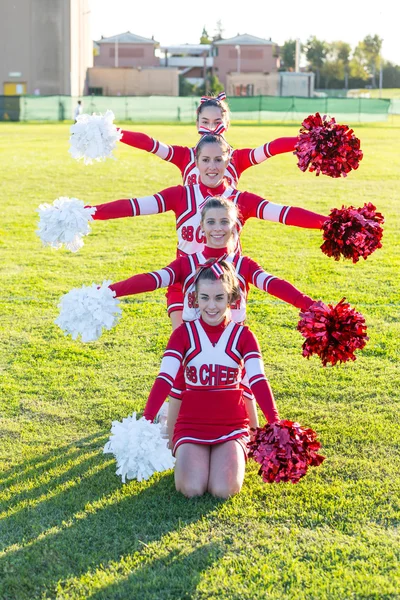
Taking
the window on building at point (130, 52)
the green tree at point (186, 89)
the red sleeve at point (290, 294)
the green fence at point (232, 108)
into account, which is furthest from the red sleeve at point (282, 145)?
the window on building at point (130, 52)

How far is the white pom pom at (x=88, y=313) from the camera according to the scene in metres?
4.09

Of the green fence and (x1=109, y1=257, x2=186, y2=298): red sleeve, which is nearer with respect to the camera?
(x1=109, y1=257, x2=186, y2=298): red sleeve

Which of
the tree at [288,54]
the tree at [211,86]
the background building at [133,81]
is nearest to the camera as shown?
the background building at [133,81]

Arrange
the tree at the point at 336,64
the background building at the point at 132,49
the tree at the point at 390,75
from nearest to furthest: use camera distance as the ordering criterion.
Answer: the background building at the point at 132,49, the tree at the point at 336,64, the tree at the point at 390,75

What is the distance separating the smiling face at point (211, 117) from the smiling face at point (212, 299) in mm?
1347

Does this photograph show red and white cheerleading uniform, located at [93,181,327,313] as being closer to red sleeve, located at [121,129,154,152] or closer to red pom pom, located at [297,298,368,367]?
red sleeve, located at [121,129,154,152]

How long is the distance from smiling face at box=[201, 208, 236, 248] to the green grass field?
4.04 feet

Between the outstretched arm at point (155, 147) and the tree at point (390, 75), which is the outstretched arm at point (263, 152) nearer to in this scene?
the outstretched arm at point (155, 147)

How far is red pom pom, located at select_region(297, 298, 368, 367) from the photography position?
4.05 metres

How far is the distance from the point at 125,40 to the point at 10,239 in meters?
81.5

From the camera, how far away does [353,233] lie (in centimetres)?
420

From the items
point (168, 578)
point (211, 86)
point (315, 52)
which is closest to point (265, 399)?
point (168, 578)

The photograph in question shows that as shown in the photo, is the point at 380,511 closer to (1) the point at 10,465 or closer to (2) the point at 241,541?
(2) the point at 241,541

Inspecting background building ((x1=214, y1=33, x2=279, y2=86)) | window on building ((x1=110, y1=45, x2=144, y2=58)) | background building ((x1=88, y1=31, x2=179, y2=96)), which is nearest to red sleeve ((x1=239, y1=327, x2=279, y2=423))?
background building ((x1=88, y1=31, x2=179, y2=96))
